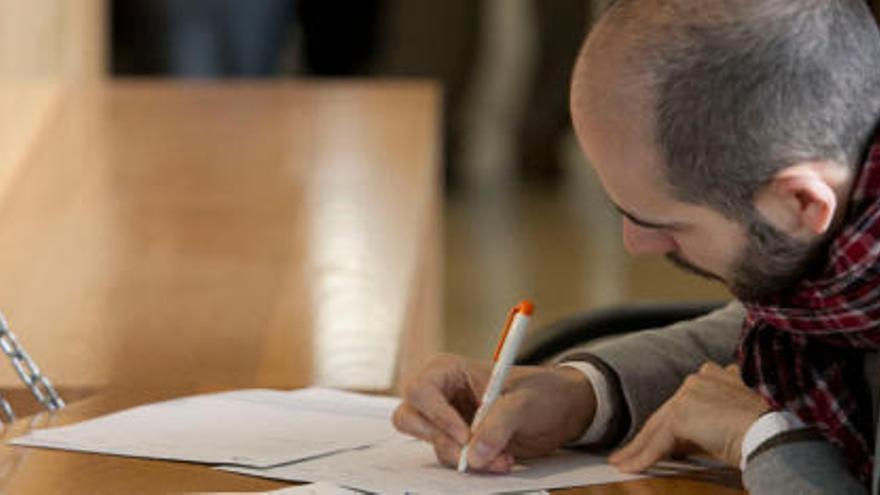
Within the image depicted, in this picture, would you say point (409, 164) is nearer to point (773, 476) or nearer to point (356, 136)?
point (356, 136)

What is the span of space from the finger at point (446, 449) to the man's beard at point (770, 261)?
26 cm

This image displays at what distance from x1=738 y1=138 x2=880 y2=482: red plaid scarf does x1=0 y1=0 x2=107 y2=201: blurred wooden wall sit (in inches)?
60.7

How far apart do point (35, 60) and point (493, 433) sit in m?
2.12

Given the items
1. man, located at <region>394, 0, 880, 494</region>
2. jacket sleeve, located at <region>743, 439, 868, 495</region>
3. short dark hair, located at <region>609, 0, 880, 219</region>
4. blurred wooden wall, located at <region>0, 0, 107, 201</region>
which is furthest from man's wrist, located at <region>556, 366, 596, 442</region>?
blurred wooden wall, located at <region>0, 0, 107, 201</region>

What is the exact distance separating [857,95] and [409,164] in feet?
5.90

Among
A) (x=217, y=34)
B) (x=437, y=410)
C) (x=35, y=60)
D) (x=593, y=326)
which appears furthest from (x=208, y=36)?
(x=437, y=410)

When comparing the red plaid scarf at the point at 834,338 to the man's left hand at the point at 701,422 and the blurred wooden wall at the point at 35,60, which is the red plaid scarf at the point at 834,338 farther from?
the blurred wooden wall at the point at 35,60

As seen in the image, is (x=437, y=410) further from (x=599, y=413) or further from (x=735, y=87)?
(x=735, y=87)

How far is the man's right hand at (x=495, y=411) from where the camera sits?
178 centimetres

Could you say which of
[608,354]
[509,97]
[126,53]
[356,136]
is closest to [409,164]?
[356,136]

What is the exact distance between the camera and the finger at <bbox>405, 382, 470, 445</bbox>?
179cm

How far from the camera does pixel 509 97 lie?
7.08m

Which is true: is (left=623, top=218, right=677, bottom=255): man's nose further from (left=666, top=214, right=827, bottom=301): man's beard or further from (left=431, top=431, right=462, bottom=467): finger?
(left=431, top=431, right=462, bottom=467): finger

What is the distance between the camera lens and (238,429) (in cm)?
189
